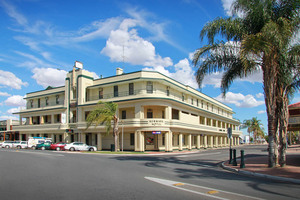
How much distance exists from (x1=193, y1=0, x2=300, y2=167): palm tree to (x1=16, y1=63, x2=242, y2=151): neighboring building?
18.1 meters

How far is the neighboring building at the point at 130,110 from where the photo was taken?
3494 cm

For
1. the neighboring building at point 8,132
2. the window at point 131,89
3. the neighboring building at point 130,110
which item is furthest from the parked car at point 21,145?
the window at point 131,89

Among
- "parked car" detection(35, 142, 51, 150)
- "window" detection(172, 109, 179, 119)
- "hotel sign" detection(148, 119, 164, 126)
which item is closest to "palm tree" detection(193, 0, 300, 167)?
"hotel sign" detection(148, 119, 164, 126)

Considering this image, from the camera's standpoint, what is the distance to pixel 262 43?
1384 cm

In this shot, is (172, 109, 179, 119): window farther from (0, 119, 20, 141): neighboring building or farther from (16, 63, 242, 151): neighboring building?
(0, 119, 20, 141): neighboring building

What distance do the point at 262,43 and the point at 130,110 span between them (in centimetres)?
2711

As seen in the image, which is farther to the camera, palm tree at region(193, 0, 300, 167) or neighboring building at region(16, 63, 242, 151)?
neighboring building at region(16, 63, 242, 151)

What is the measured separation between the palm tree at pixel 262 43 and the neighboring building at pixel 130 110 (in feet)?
59.4

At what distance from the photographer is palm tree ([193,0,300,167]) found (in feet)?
45.4

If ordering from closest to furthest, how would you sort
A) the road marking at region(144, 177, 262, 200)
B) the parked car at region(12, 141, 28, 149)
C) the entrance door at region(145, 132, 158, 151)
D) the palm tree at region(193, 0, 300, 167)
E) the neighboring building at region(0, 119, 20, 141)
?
the road marking at region(144, 177, 262, 200), the palm tree at region(193, 0, 300, 167), the entrance door at region(145, 132, 158, 151), the parked car at region(12, 141, 28, 149), the neighboring building at region(0, 119, 20, 141)

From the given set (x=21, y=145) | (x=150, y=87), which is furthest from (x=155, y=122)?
(x=21, y=145)

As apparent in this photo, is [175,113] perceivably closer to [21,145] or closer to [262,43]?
[21,145]

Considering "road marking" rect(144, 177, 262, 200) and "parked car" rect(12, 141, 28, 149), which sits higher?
"road marking" rect(144, 177, 262, 200)

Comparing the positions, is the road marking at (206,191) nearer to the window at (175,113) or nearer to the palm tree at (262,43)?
the palm tree at (262,43)
